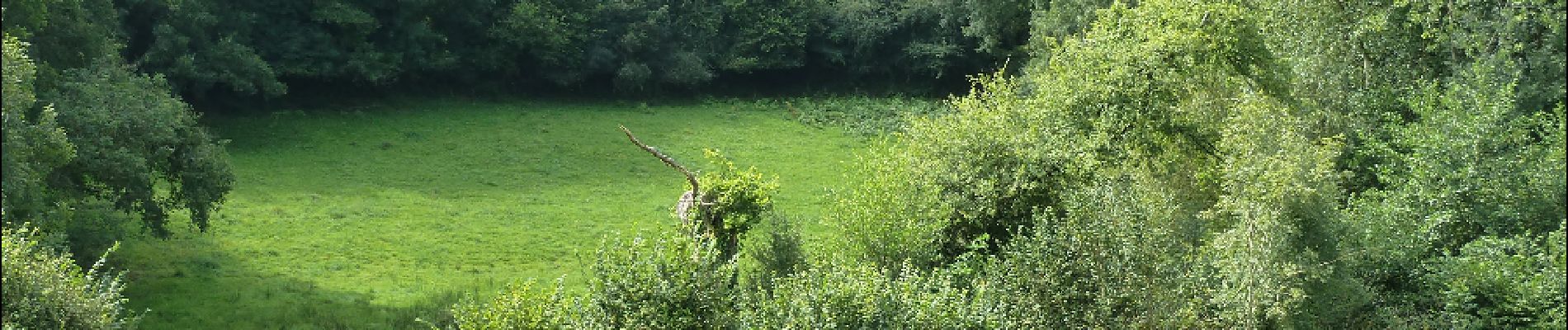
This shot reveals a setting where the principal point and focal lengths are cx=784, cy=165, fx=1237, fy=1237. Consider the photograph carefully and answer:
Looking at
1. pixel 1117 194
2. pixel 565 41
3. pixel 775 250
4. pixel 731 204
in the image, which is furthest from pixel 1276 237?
pixel 565 41

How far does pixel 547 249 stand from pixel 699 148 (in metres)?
15.8

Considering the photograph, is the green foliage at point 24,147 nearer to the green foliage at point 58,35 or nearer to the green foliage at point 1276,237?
the green foliage at point 58,35

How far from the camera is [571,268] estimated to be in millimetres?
36094

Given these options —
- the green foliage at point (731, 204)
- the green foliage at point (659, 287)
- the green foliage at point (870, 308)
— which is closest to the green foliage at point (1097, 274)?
the green foliage at point (870, 308)

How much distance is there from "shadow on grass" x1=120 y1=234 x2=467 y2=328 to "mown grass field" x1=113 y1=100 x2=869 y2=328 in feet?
0.21

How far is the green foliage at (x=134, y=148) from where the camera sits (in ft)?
90.8

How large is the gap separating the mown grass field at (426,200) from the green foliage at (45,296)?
1201cm

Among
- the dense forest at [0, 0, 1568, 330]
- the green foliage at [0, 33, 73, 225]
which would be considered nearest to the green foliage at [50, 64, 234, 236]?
the dense forest at [0, 0, 1568, 330]

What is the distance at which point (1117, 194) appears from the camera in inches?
903

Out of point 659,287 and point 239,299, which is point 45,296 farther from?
point 239,299

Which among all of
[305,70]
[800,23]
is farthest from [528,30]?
[800,23]

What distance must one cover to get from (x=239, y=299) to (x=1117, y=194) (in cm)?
2191

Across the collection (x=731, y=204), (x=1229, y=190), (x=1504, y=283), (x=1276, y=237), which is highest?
(x=1276, y=237)

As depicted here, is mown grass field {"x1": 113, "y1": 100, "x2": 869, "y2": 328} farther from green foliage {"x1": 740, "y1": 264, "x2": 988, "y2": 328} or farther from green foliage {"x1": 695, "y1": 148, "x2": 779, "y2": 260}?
green foliage {"x1": 740, "y1": 264, "x2": 988, "y2": 328}
